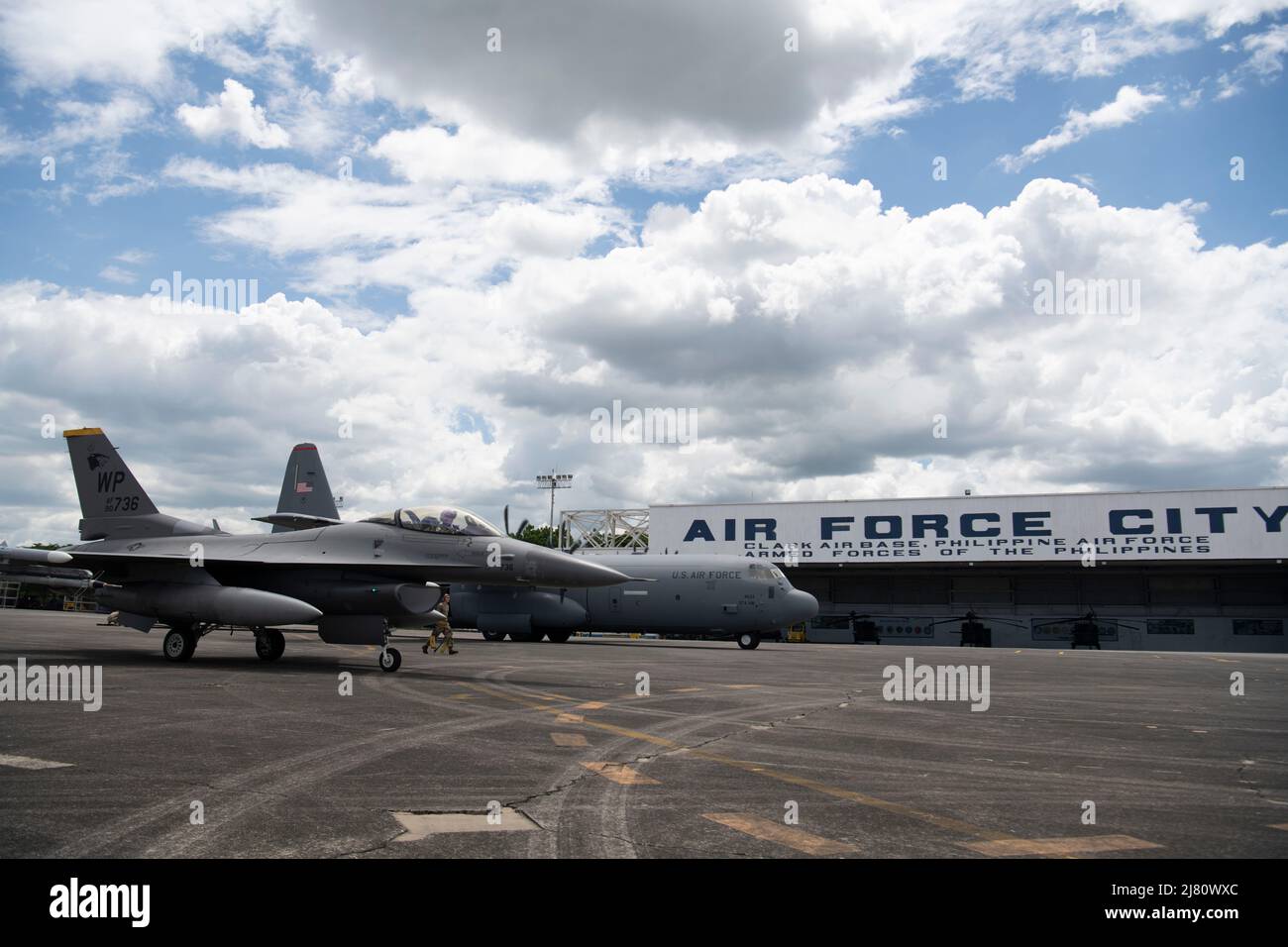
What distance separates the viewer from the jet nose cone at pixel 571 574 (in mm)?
17547

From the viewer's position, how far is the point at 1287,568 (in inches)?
2124

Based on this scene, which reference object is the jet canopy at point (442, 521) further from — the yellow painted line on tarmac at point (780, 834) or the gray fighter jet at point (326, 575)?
the yellow painted line on tarmac at point (780, 834)

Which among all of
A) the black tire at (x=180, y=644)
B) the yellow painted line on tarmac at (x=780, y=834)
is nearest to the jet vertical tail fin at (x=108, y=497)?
the black tire at (x=180, y=644)

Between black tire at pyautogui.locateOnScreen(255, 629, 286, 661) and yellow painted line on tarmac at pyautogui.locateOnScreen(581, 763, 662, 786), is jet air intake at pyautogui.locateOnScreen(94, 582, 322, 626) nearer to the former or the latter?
black tire at pyautogui.locateOnScreen(255, 629, 286, 661)

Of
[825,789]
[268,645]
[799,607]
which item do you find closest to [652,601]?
[799,607]

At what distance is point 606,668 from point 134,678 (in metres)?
10.6

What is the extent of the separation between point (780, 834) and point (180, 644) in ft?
58.5

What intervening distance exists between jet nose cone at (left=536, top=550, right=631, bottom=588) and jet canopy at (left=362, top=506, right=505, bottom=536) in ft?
4.60

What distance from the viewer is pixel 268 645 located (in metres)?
20.4

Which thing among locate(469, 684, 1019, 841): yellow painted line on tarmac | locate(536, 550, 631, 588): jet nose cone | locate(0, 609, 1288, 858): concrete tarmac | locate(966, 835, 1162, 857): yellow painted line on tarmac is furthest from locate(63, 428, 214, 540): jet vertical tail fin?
locate(966, 835, 1162, 857): yellow painted line on tarmac

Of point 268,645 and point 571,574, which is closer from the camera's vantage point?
point 571,574

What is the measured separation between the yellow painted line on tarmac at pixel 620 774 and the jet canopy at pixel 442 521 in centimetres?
1048

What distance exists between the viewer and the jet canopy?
18.6 metres

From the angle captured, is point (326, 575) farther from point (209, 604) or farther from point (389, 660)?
point (389, 660)
